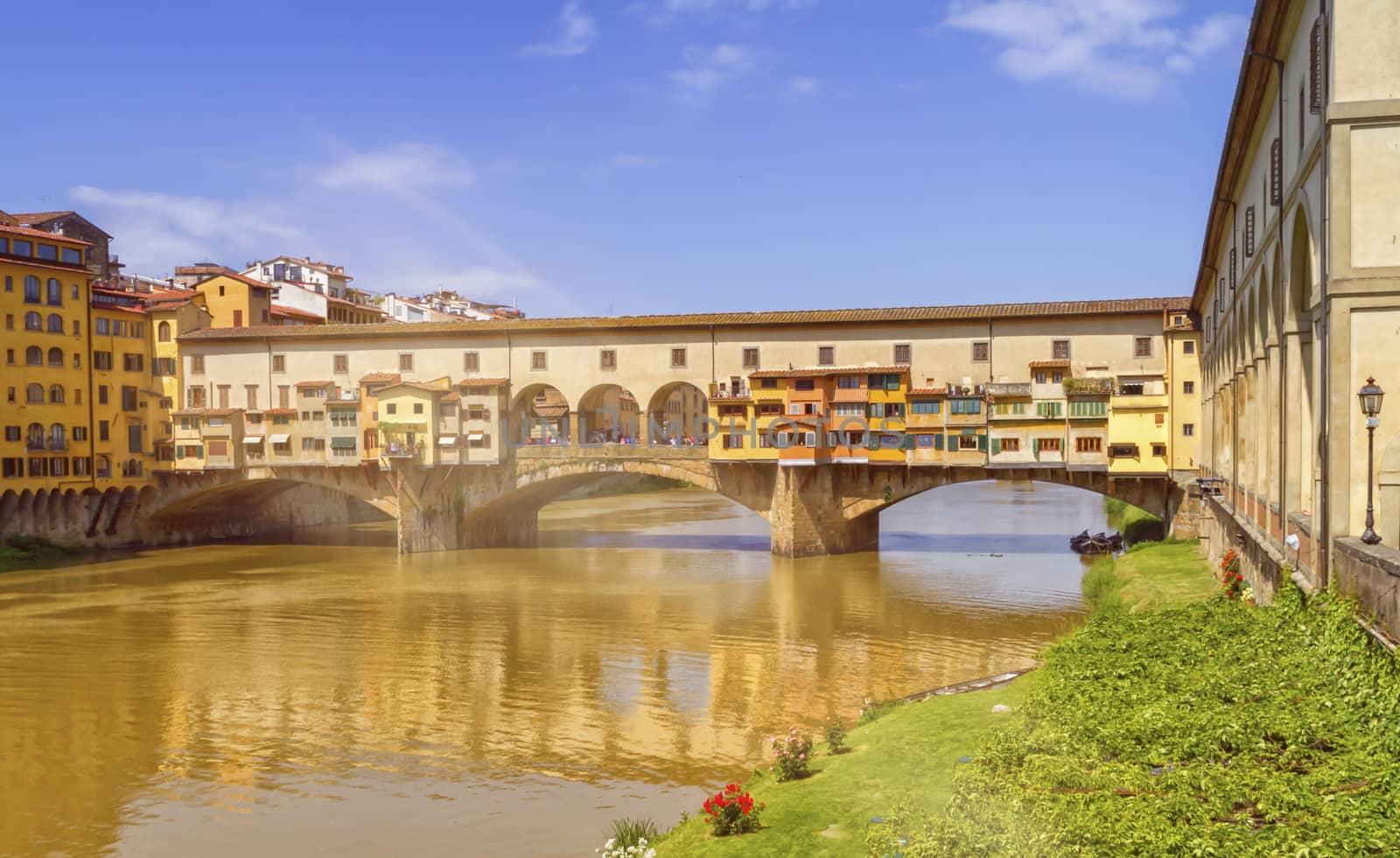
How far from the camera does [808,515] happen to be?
147 ft

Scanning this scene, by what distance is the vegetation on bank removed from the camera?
152 feet

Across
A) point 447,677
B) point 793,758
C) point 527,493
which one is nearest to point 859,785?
point 793,758

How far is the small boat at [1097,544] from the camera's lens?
4491 cm

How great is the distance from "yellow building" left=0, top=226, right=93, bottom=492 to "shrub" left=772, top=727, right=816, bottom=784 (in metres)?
44.5

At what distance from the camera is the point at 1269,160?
17.9m

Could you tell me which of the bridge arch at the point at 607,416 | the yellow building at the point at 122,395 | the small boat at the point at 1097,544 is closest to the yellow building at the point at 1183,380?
the small boat at the point at 1097,544

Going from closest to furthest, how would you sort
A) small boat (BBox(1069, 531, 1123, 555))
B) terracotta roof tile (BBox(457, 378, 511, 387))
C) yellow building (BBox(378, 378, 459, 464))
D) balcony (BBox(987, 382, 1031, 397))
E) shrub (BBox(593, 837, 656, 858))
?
shrub (BBox(593, 837, 656, 858)), balcony (BBox(987, 382, 1031, 397)), small boat (BBox(1069, 531, 1123, 555)), yellow building (BBox(378, 378, 459, 464)), terracotta roof tile (BBox(457, 378, 511, 387))

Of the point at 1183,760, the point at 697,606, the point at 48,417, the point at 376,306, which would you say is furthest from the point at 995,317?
the point at 376,306

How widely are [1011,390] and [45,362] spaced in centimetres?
4140

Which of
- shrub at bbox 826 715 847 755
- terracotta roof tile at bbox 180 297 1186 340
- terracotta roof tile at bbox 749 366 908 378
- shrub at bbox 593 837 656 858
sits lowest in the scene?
shrub at bbox 826 715 847 755

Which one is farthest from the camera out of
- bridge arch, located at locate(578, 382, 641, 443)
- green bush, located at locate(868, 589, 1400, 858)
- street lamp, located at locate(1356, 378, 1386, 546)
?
bridge arch, located at locate(578, 382, 641, 443)

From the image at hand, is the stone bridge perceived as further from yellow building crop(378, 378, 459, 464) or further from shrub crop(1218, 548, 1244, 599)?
shrub crop(1218, 548, 1244, 599)

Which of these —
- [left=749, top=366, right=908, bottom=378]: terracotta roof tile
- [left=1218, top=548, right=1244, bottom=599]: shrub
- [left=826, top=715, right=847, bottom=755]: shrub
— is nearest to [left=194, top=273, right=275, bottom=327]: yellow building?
[left=749, top=366, right=908, bottom=378]: terracotta roof tile

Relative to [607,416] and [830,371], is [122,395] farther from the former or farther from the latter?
[607,416]
